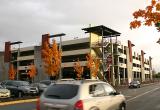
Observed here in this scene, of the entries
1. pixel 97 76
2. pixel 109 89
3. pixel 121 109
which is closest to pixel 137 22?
pixel 109 89

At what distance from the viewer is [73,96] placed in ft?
31.6

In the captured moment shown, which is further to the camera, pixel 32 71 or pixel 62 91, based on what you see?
pixel 32 71

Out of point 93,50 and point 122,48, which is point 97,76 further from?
point 122,48

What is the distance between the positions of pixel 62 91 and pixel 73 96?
1.31ft

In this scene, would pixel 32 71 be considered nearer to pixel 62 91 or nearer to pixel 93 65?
pixel 93 65

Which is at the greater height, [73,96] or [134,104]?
[73,96]

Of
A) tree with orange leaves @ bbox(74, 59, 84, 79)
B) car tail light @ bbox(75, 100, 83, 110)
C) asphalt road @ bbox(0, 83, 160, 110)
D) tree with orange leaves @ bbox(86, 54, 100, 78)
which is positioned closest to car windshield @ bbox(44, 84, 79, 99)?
car tail light @ bbox(75, 100, 83, 110)

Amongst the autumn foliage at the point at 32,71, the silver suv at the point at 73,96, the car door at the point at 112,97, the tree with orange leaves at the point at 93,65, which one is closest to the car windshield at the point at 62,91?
the silver suv at the point at 73,96

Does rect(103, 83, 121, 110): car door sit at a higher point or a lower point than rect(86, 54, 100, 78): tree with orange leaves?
lower

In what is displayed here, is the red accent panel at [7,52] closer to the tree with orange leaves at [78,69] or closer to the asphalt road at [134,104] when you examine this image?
the tree with orange leaves at [78,69]

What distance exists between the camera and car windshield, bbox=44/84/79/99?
9.70m

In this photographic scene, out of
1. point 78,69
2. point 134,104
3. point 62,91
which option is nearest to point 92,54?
point 78,69

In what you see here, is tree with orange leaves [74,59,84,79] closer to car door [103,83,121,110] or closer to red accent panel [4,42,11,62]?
red accent panel [4,42,11,62]

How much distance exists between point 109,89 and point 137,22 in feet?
8.46
